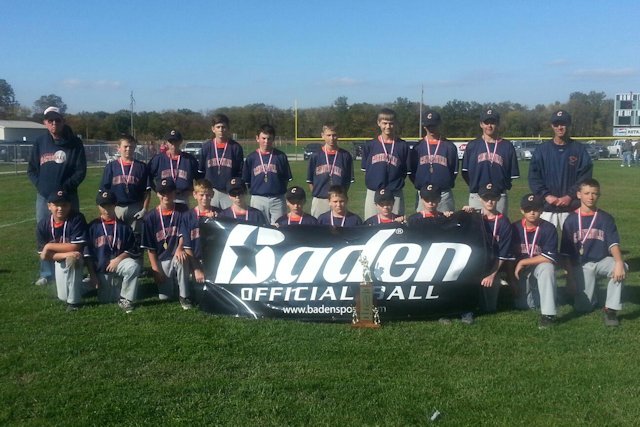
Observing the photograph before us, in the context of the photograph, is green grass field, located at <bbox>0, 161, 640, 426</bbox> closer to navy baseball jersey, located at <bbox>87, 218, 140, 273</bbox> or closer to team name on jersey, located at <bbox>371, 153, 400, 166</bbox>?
navy baseball jersey, located at <bbox>87, 218, 140, 273</bbox>

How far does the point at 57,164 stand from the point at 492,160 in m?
5.17

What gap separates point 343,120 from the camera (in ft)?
195

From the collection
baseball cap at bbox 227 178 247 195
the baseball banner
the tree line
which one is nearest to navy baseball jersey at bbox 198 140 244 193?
baseball cap at bbox 227 178 247 195

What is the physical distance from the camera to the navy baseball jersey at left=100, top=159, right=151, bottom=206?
795 cm

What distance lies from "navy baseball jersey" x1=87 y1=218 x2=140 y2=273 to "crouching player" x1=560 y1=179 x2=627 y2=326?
15.3 feet

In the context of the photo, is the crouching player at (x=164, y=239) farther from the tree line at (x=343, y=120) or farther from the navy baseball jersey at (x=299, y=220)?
the tree line at (x=343, y=120)

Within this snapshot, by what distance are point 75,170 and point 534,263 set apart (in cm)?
544

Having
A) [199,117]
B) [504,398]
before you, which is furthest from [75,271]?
[199,117]

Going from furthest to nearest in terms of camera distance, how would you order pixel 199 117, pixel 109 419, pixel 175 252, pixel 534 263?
pixel 199 117 < pixel 175 252 < pixel 534 263 < pixel 109 419

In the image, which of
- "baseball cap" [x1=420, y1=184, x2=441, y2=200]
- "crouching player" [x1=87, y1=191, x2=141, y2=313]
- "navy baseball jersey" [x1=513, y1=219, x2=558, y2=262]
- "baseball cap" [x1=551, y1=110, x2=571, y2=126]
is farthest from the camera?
"baseball cap" [x1=551, y1=110, x2=571, y2=126]

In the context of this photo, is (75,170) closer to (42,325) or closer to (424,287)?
(42,325)

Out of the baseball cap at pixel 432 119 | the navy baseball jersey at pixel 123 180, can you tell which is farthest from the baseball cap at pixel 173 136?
the baseball cap at pixel 432 119

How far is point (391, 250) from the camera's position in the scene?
21.1ft

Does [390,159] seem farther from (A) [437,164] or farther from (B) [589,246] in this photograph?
(B) [589,246]
